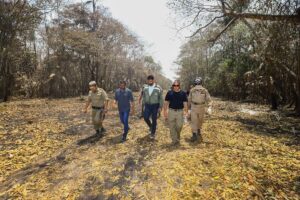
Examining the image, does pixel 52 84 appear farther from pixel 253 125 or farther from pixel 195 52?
pixel 195 52

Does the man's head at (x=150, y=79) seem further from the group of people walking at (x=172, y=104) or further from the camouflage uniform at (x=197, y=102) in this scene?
the camouflage uniform at (x=197, y=102)

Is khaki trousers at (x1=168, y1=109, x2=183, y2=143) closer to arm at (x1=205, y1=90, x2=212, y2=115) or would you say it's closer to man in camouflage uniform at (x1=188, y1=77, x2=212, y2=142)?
man in camouflage uniform at (x1=188, y1=77, x2=212, y2=142)

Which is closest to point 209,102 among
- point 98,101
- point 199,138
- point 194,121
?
point 194,121

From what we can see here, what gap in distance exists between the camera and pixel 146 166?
7363 millimetres

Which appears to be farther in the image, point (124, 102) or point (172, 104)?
point (124, 102)

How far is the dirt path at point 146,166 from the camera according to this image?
593 cm

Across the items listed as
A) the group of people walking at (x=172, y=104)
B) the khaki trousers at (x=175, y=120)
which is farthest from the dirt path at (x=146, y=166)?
the group of people walking at (x=172, y=104)

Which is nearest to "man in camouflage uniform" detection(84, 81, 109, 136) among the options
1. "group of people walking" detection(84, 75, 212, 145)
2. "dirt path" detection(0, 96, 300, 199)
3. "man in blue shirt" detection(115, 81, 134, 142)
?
"group of people walking" detection(84, 75, 212, 145)

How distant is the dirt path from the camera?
5.93 meters

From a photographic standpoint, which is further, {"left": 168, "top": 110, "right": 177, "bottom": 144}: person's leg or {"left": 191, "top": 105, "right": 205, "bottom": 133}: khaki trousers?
{"left": 191, "top": 105, "right": 205, "bottom": 133}: khaki trousers

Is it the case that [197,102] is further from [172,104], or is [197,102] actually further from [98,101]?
[98,101]

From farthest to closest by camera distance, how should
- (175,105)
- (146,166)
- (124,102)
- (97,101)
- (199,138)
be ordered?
(97,101), (199,138), (124,102), (175,105), (146,166)

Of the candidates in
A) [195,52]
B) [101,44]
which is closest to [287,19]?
[101,44]

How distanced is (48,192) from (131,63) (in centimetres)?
5153
